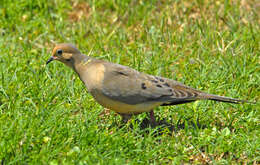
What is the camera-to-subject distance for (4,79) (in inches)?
225

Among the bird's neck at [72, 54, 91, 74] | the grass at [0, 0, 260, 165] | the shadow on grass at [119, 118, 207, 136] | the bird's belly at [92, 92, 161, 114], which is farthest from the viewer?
the bird's neck at [72, 54, 91, 74]

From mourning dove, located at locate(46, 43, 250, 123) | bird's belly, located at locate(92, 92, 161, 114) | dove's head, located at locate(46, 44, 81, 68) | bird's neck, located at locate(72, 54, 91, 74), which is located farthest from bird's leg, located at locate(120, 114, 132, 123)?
dove's head, located at locate(46, 44, 81, 68)

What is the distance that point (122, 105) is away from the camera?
5.16m

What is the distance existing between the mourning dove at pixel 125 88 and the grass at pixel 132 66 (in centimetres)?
24

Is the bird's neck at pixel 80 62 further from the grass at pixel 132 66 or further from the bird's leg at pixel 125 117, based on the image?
the bird's leg at pixel 125 117

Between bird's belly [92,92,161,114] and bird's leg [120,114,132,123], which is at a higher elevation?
bird's belly [92,92,161,114]

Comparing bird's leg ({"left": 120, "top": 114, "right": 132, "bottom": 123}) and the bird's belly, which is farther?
bird's leg ({"left": 120, "top": 114, "right": 132, "bottom": 123})

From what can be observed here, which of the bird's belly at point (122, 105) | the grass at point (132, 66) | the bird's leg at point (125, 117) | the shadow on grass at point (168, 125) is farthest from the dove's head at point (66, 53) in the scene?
the shadow on grass at point (168, 125)

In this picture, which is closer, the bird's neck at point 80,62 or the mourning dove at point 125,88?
the mourning dove at point 125,88

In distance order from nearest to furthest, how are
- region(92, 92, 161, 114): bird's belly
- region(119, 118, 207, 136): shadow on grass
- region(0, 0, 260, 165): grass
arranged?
region(0, 0, 260, 165): grass, region(92, 92, 161, 114): bird's belly, region(119, 118, 207, 136): shadow on grass

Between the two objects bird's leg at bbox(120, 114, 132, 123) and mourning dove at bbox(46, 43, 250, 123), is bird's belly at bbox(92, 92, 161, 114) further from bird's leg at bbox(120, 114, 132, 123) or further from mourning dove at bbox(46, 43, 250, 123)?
bird's leg at bbox(120, 114, 132, 123)

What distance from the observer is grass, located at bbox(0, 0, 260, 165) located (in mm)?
4625

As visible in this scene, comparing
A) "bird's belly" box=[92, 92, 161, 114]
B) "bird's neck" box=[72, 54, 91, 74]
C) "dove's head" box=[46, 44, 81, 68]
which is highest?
"dove's head" box=[46, 44, 81, 68]

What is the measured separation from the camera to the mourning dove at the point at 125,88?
5.14m
